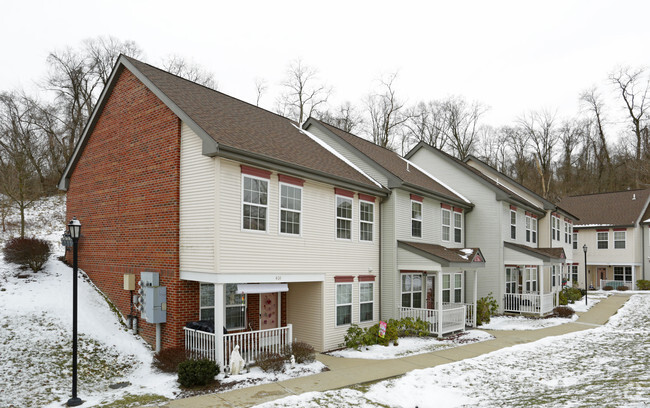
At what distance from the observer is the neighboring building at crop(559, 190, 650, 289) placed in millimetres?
39281

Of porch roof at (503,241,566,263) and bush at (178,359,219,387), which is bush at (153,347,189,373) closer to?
bush at (178,359,219,387)

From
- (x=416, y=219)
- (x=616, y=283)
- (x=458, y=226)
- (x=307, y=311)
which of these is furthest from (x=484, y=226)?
(x=616, y=283)

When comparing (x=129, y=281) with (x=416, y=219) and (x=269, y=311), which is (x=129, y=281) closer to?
(x=269, y=311)

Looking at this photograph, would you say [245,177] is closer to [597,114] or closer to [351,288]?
[351,288]

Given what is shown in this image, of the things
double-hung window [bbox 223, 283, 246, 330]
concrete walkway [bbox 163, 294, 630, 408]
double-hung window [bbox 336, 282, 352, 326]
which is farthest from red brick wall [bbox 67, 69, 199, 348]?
double-hung window [bbox 336, 282, 352, 326]

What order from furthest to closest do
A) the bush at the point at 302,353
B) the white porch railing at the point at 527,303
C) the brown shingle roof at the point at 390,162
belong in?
the white porch railing at the point at 527,303 → the brown shingle roof at the point at 390,162 → the bush at the point at 302,353

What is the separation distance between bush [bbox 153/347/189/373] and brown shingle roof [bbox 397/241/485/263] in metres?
9.48

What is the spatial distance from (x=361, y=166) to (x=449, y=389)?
34.8 ft

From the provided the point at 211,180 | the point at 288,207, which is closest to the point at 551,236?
the point at 288,207

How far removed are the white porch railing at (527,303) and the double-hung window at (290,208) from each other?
14211mm

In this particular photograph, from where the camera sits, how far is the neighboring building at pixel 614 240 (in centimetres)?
3928

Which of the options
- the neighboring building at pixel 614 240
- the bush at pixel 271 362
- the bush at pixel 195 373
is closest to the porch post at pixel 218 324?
the bush at pixel 195 373

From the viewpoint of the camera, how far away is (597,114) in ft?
191

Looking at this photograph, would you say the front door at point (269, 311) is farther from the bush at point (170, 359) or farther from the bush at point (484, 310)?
the bush at point (484, 310)
